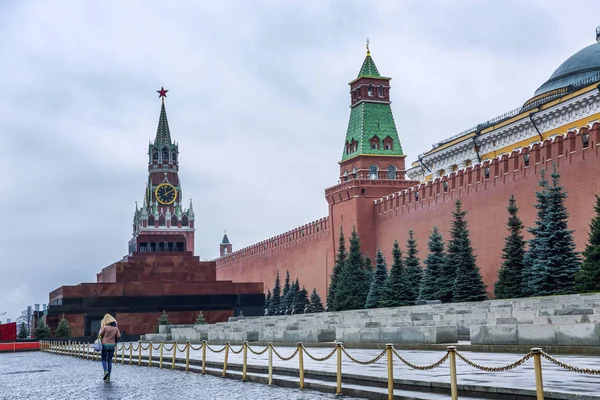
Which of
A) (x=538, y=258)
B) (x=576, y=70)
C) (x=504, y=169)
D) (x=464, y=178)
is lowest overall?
Result: (x=538, y=258)

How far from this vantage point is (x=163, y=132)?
88312 millimetres

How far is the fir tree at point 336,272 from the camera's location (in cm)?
3244

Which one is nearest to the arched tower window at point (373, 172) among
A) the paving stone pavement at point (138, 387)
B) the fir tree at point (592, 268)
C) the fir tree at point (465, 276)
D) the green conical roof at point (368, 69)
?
the green conical roof at point (368, 69)

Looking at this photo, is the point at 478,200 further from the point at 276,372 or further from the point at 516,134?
the point at 276,372

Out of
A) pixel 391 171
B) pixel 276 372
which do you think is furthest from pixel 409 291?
pixel 276 372

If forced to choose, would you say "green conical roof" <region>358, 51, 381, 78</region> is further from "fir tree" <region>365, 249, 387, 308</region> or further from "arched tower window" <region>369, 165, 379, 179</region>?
"fir tree" <region>365, 249, 387, 308</region>

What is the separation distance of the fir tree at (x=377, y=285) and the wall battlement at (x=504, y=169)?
277 centimetres

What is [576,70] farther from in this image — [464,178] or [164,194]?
[164,194]

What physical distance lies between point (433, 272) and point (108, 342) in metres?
14.7

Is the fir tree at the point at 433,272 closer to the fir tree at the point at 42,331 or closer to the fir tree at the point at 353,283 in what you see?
the fir tree at the point at 353,283

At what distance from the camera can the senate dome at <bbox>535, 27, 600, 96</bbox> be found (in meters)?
31.8

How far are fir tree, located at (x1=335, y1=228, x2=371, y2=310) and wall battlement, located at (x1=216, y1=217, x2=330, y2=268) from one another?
6.32 metres

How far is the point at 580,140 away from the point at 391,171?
15717 millimetres

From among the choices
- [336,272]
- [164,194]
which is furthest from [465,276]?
[164,194]
